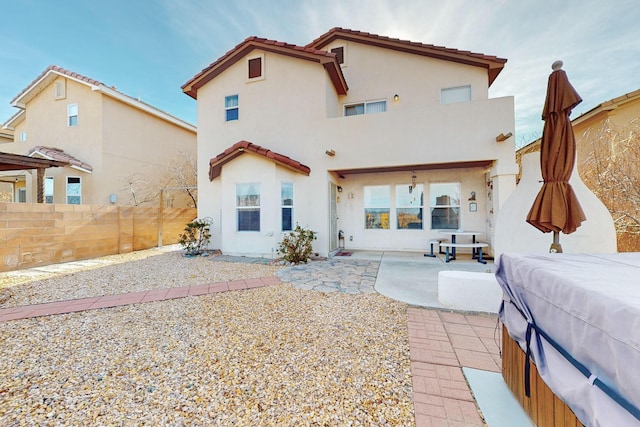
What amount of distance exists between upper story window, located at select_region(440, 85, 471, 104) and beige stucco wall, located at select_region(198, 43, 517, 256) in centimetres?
20

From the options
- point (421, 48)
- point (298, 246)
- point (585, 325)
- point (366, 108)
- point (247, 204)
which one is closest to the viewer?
point (585, 325)

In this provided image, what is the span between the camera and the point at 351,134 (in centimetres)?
937

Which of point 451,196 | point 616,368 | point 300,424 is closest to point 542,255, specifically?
point 616,368

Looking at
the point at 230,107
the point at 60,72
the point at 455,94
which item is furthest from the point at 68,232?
the point at 455,94

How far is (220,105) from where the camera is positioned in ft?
36.7

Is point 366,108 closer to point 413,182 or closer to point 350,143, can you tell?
point 350,143

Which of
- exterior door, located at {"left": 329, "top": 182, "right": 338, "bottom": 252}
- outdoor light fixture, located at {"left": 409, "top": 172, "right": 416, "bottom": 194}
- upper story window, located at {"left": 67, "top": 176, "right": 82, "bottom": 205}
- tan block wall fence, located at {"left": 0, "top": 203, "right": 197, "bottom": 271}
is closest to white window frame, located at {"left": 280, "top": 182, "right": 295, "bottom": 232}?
exterior door, located at {"left": 329, "top": 182, "right": 338, "bottom": 252}

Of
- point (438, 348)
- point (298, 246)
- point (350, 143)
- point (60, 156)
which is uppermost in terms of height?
point (60, 156)

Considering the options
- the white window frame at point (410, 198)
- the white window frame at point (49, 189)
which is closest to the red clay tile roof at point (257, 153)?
the white window frame at point (410, 198)

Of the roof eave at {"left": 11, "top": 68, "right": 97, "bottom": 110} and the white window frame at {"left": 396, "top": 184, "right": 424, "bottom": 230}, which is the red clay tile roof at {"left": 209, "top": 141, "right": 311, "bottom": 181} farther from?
the roof eave at {"left": 11, "top": 68, "right": 97, "bottom": 110}

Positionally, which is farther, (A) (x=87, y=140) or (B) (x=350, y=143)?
(A) (x=87, y=140)

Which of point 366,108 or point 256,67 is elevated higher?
point 256,67

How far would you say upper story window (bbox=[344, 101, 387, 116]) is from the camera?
431 inches

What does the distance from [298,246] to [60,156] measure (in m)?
14.4
